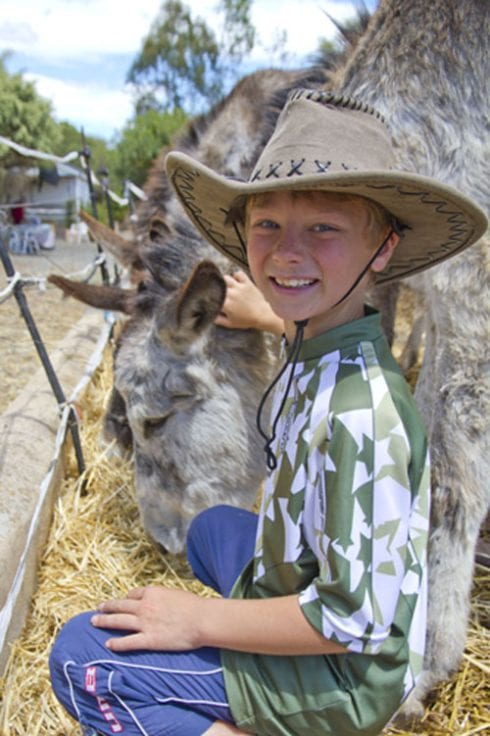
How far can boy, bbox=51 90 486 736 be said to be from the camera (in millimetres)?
1325

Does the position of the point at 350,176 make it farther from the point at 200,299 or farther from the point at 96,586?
the point at 96,586

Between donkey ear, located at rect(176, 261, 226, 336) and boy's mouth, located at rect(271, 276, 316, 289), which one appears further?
donkey ear, located at rect(176, 261, 226, 336)

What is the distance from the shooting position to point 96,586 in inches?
124

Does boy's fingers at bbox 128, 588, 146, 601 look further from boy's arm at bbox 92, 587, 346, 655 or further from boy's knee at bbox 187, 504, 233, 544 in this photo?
boy's knee at bbox 187, 504, 233, 544

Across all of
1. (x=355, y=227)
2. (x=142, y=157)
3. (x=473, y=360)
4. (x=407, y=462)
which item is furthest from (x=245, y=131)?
(x=142, y=157)

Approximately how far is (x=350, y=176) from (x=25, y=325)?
16.3 ft

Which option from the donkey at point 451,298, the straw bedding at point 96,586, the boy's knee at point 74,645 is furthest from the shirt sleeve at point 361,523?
the straw bedding at point 96,586

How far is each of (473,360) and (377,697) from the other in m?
1.23

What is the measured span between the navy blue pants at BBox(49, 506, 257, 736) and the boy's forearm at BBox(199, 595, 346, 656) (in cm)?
11

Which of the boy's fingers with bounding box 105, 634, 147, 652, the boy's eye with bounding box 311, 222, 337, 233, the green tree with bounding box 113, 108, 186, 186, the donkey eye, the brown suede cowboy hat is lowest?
the boy's fingers with bounding box 105, 634, 147, 652

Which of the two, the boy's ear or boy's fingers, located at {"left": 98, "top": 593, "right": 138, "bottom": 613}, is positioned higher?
the boy's ear

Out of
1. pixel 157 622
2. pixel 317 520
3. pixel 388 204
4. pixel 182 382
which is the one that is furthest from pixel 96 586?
pixel 388 204

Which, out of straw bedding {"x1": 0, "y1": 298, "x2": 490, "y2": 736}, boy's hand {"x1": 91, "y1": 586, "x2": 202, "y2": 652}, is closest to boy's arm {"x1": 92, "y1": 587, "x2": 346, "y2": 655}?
boy's hand {"x1": 91, "y1": 586, "x2": 202, "y2": 652}

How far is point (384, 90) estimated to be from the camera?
2369 mm
